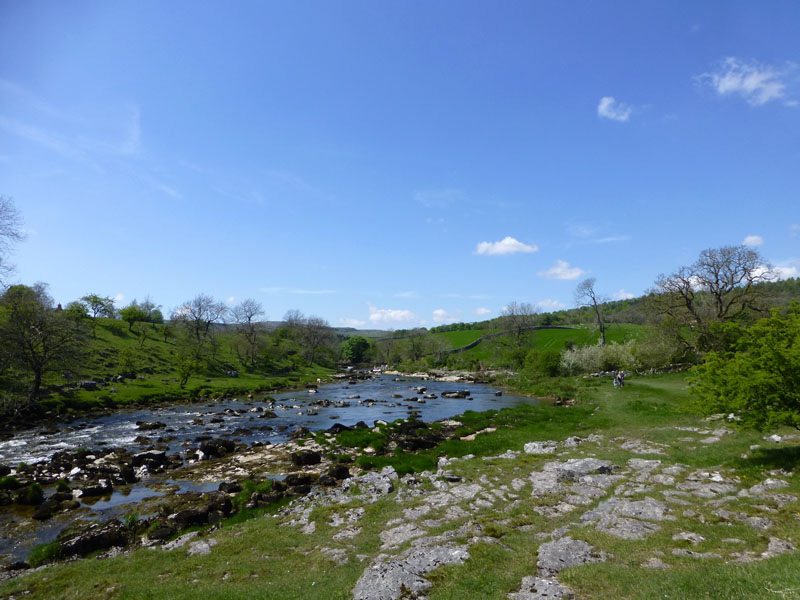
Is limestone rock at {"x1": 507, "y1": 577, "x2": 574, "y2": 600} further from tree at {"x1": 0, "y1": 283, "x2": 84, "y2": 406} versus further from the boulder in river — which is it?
tree at {"x1": 0, "y1": 283, "x2": 84, "y2": 406}

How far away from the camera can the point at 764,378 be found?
13.1 metres

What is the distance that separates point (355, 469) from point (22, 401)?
44.5 metres

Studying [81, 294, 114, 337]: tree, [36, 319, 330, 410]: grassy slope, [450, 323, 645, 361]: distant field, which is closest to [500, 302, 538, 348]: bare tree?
[450, 323, 645, 361]: distant field

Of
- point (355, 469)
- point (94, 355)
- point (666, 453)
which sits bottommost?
point (355, 469)

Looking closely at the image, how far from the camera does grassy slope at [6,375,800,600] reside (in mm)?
7562

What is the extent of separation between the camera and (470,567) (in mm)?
9586

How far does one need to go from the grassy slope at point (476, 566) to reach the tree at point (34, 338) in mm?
46717

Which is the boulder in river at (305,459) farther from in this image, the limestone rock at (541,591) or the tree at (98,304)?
the tree at (98,304)

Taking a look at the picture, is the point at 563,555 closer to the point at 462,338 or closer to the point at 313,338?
the point at 313,338

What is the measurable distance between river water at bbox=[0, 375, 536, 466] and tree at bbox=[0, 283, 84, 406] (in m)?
9.58

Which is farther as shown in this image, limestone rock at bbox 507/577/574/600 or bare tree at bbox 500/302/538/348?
bare tree at bbox 500/302/538/348

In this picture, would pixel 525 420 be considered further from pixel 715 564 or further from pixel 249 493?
pixel 715 564

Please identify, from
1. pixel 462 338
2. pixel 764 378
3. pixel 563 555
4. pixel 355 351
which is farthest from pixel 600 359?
pixel 355 351

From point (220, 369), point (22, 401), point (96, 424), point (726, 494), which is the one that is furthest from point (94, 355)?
point (726, 494)
